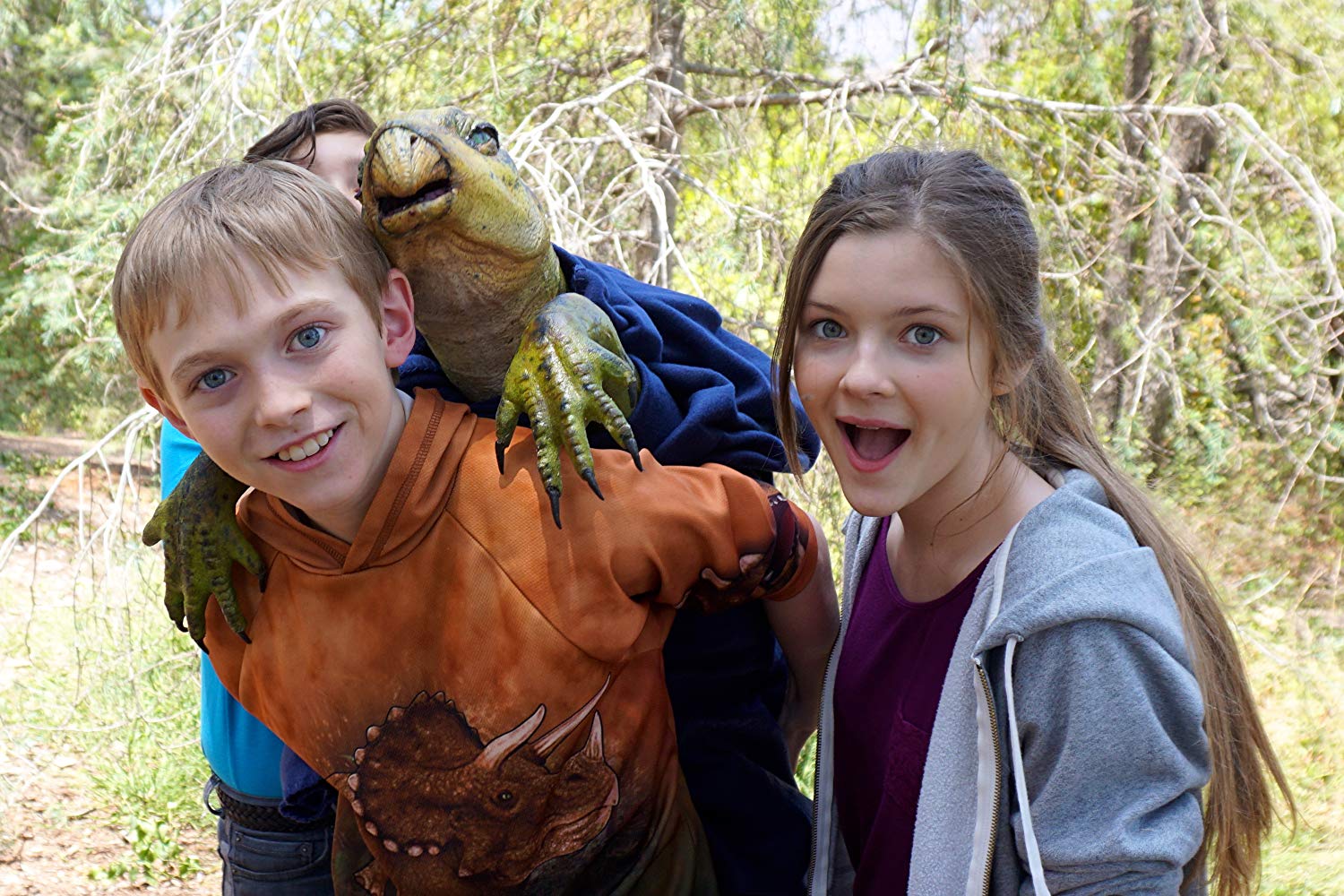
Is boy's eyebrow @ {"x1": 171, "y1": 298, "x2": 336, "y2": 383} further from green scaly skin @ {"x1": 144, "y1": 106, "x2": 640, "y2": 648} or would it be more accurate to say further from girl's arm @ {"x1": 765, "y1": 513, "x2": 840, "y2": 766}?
girl's arm @ {"x1": 765, "y1": 513, "x2": 840, "y2": 766}

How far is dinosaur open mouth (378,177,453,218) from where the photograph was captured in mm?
1429

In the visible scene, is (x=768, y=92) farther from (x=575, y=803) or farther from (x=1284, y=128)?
(x=575, y=803)

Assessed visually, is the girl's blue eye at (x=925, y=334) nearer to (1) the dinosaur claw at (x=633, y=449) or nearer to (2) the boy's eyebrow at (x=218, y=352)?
(1) the dinosaur claw at (x=633, y=449)

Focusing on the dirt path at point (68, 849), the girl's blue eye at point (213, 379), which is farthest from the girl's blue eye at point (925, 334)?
the dirt path at point (68, 849)

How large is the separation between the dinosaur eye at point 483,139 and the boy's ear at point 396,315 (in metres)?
0.20

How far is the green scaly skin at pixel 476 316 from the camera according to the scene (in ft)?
4.70

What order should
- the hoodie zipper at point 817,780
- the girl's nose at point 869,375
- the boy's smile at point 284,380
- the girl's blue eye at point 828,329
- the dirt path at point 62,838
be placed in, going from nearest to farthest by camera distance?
the boy's smile at point 284,380 < the girl's nose at point 869,375 < the girl's blue eye at point 828,329 < the hoodie zipper at point 817,780 < the dirt path at point 62,838

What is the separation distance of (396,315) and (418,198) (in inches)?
7.7

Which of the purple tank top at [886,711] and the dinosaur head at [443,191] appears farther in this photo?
the purple tank top at [886,711]

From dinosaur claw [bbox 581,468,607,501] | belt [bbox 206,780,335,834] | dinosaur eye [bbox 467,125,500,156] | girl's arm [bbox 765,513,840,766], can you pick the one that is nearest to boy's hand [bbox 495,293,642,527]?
dinosaur claw [bbox 581,468,607,501]

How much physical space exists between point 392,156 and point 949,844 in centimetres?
113

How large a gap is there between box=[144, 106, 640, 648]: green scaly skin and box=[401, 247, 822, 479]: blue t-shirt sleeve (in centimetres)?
6

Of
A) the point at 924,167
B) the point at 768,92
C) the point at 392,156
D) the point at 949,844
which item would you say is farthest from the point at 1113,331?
the point at 392,156

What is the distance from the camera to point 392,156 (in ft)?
4.51
